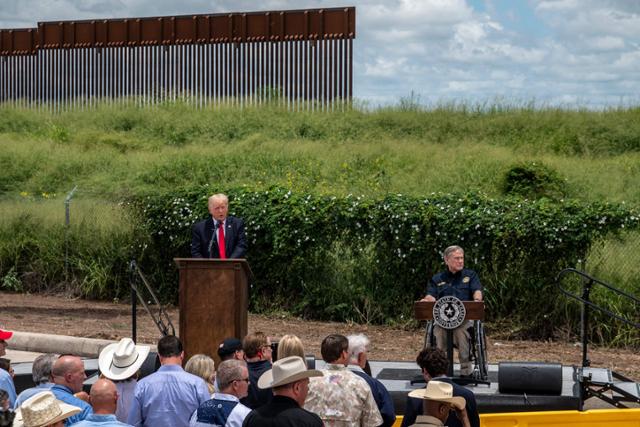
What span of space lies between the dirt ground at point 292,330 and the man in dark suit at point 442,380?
7.31 m

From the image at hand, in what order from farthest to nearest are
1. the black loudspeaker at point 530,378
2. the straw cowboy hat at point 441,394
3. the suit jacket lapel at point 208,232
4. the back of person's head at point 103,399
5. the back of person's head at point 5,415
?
the suit jacket lapel at point 208,232, the black loudspeaker at point 530,378, the straw cowboy hat at point 441,394, the back of person's head at point 103,399, the back of person's head at point 5,415

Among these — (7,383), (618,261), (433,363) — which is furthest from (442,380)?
(618,261)

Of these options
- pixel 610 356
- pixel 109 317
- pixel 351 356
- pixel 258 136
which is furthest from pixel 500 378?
pixel 258 136

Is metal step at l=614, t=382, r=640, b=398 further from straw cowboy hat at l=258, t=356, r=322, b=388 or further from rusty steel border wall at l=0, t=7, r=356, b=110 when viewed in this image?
rusty steel border wall at l=0, t=7, r=356, b=110

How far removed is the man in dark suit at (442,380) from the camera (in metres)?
7.31

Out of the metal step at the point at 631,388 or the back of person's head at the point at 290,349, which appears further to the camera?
the metal step at the point at 631,388

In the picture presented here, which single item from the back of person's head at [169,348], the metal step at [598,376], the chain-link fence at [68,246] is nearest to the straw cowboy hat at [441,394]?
the back of person's head at [169,348]

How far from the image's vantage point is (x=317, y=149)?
28.1 meters

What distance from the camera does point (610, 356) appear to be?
15.9m

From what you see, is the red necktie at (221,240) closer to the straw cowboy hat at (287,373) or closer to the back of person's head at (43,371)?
the back of person's head at (43,371)

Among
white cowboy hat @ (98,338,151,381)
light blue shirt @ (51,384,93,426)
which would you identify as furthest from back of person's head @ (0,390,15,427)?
white cowboy hat @ (98,338,151,381)

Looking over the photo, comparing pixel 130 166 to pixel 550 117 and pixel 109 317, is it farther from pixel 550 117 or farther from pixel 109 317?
pixel 550 117

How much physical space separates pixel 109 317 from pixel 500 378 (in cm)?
958

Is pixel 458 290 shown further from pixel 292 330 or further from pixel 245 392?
pixel 292 330
